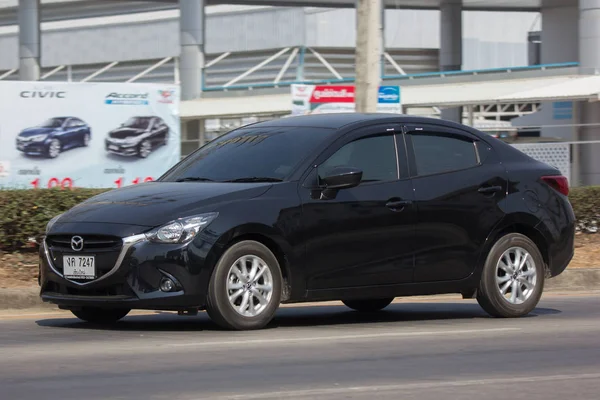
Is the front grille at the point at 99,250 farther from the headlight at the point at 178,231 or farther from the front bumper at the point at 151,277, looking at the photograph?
the headlight at the point at 178,231

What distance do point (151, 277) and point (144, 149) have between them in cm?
1271

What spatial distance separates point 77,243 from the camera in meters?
9.23

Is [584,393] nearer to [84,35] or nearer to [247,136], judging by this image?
[247,136]

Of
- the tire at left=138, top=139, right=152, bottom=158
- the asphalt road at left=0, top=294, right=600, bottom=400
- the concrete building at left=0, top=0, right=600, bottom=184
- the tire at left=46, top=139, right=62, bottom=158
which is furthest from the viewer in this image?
the concrete building at left=0, top=0, right=600, bottom=184

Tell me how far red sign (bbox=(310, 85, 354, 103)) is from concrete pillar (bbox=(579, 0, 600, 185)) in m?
16.6

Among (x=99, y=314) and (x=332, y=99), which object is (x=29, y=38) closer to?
(x=332, y=99)

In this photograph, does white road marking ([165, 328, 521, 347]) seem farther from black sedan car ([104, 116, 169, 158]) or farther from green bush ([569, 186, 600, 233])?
black sedan car ([104, 116, 169, 158])

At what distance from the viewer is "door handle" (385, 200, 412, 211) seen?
10.1 metres

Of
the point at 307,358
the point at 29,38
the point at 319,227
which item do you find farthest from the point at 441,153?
the point at 29,38

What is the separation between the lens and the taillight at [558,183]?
11.1 meters

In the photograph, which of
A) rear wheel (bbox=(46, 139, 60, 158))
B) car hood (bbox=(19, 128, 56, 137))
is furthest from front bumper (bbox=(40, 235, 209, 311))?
rear wheel (bbox=(46, 139, 60, 158))

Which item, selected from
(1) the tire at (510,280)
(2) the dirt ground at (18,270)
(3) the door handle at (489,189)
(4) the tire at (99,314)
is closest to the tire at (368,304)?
(1) the tire at (510,280)

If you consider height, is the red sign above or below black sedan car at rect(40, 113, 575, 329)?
above

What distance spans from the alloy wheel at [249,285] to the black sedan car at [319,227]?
1 cm
